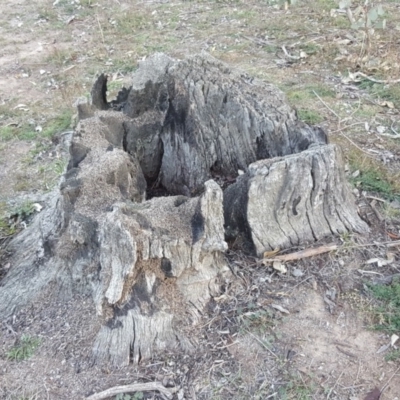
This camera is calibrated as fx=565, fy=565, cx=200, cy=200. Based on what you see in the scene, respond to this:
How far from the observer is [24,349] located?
2.82 metres

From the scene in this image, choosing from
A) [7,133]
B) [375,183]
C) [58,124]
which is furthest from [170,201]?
[7,133]

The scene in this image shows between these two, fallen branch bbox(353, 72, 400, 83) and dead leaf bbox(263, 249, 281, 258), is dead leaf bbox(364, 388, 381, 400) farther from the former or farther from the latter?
fallen branch bbox(353, 72, 400, 83)

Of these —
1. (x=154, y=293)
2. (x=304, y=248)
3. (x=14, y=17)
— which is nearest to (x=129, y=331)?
(x=154, y=293)

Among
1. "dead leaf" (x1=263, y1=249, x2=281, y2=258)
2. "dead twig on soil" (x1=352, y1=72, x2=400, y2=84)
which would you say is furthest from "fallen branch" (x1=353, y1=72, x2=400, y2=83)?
"dead leaf" (x1=263, y1=249, x2=281, y2=258)

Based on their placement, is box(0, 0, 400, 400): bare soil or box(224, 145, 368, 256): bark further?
box(224, 145, 368, 256): bark

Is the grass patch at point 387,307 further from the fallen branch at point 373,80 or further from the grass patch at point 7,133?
the grass patch at point 7,133

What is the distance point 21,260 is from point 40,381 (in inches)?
33.0

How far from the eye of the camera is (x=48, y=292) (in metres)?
2.96

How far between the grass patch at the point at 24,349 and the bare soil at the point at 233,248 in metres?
0.03

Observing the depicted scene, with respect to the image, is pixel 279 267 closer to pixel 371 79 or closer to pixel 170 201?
pixel 170 201

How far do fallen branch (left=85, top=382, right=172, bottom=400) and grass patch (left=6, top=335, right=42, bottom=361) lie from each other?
45 centimetres

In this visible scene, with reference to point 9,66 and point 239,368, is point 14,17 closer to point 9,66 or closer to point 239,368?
point 9,66

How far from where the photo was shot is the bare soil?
2.64m

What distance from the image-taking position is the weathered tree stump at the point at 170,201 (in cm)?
257
